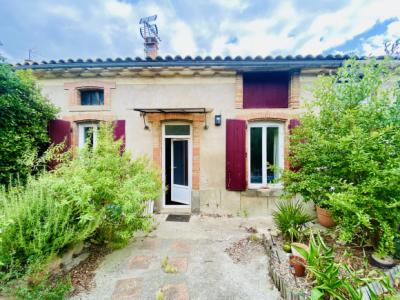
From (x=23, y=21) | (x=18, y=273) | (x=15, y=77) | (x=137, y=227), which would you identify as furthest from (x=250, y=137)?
(x=23, y=21)

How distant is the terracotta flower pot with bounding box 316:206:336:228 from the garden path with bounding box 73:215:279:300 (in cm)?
206

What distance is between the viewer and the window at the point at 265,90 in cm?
565

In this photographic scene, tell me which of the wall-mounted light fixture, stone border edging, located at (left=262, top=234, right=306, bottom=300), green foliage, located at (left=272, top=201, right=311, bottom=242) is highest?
the wall-mounted light fixture

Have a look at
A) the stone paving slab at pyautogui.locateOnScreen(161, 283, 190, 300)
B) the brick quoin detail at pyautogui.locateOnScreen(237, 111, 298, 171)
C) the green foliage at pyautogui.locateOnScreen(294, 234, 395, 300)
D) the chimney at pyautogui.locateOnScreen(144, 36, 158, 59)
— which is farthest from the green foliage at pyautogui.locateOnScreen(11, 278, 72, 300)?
the chimney at pyautogui.locateOnScreen(144, 36, 158, 59)

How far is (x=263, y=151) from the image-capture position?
572 centimetres

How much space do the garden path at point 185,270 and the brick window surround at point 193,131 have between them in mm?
1819

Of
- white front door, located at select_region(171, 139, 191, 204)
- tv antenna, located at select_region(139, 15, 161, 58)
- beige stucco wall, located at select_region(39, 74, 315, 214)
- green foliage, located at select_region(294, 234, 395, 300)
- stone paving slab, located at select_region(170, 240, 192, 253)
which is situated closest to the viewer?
green foliage, located at select_region(294, 234, 395, 300)

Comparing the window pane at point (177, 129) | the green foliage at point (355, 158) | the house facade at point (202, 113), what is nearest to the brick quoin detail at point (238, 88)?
the house facade at point (202, 113)

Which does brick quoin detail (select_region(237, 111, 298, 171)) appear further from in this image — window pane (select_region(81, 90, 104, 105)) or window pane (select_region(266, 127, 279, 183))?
window pane (select_region(81, 90, 104, 105))

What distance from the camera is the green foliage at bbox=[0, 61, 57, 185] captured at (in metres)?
4.28

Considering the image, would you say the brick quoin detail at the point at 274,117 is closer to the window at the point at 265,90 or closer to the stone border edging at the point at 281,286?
the window at the point at 265,90

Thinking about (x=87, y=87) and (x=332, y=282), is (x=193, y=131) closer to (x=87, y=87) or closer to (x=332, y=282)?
(x=87, y=87)

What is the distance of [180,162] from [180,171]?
0.31m

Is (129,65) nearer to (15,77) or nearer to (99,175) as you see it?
(15,77)
